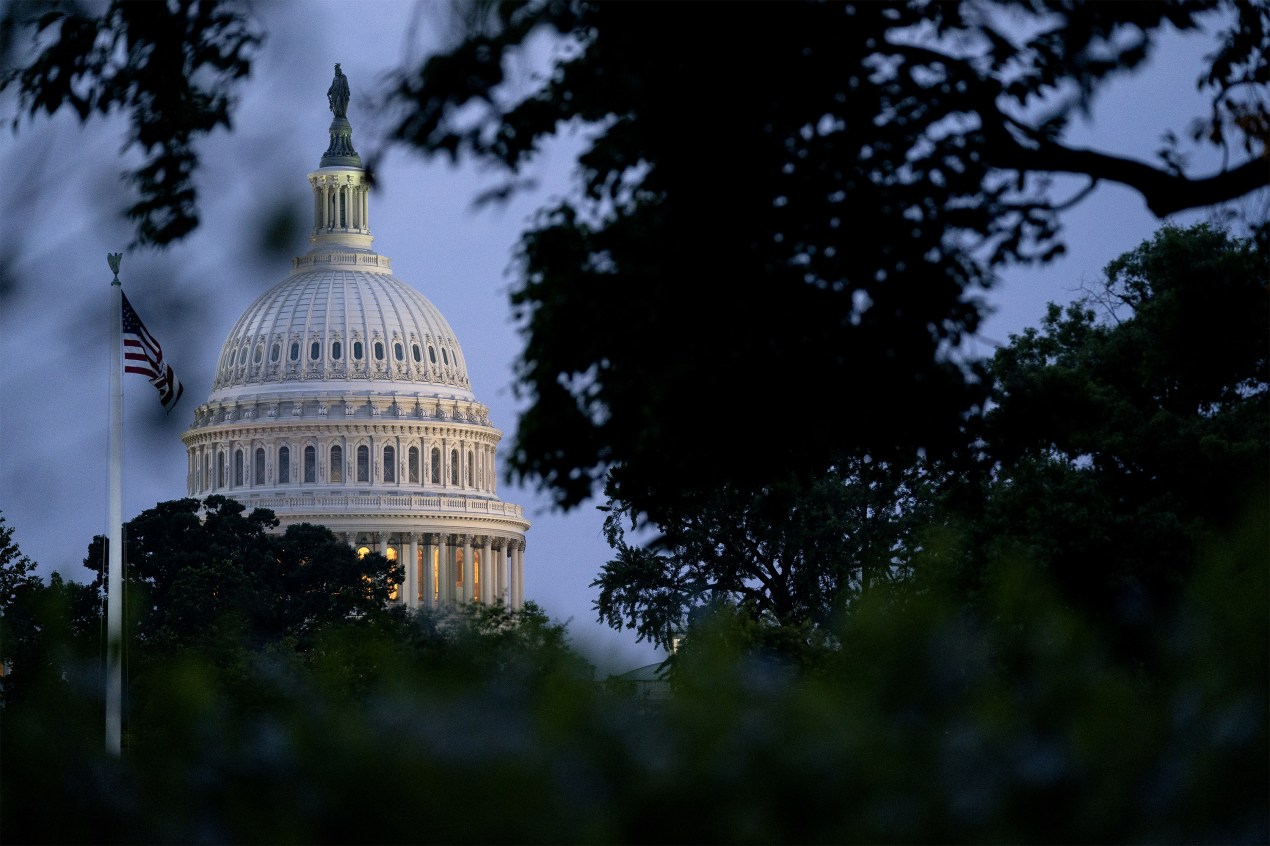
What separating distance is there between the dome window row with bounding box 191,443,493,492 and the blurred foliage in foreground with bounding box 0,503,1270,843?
559 feet

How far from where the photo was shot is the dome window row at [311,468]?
7106 inches

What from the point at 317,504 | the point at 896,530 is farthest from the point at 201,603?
the point at 317,504

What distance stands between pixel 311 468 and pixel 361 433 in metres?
4.95

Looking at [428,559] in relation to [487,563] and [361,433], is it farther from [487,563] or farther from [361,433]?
[361,433]

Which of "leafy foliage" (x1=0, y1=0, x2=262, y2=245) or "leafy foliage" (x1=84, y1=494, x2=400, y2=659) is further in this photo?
"leafy foliage" (x1=84, y1=494, x2=400, y2=659)

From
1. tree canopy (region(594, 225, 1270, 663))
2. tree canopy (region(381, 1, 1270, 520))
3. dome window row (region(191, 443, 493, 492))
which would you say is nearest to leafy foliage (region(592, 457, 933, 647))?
tree canopy (region(594, 225, 1270, 663))

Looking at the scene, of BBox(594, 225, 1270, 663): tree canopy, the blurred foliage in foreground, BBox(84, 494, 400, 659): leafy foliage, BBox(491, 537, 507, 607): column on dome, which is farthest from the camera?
BBox(491, 537, 507, 607): column on dome

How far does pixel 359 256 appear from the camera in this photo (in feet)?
631

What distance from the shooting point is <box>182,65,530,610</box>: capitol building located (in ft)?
585

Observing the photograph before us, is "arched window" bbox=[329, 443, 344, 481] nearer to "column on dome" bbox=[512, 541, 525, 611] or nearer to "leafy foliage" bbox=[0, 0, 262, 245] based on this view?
"column on dome" bbox=[512, 541, 525, 611]

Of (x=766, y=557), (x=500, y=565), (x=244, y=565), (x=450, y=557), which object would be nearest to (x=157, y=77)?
(x=766, y=557)

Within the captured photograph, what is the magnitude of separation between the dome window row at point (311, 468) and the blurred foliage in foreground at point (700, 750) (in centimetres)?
17050

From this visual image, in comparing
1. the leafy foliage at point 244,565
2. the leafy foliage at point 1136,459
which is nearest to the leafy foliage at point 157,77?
the leafy foliage at point 1136,459

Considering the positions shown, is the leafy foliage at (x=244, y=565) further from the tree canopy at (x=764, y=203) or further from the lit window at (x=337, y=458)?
the tree canopy at (x=764, y=203)
